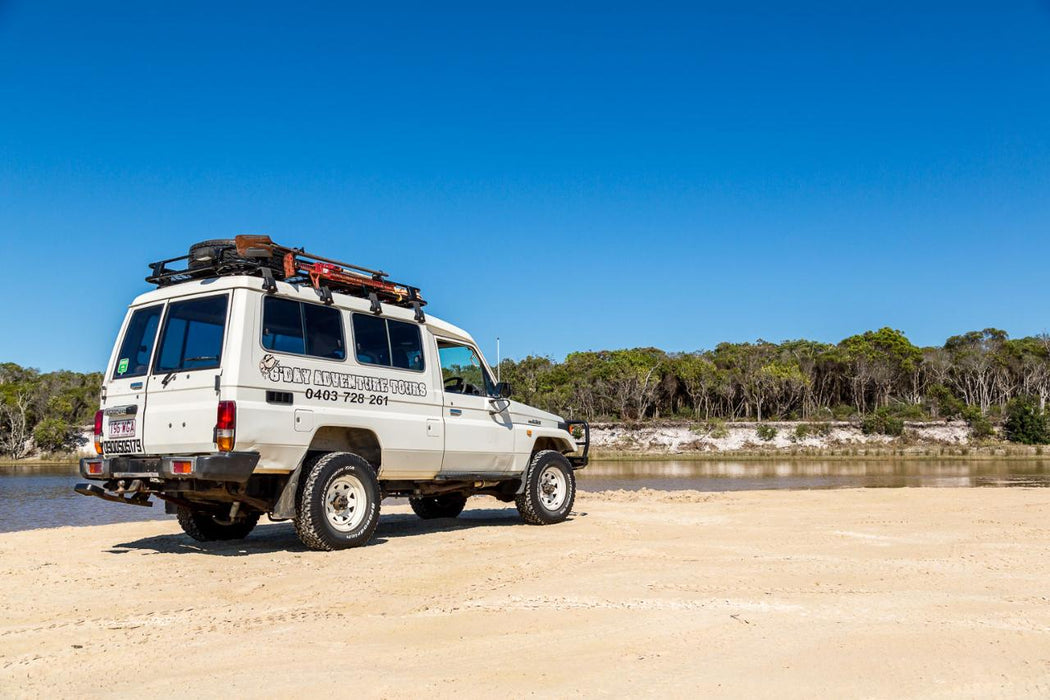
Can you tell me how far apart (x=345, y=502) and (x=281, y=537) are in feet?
5.81

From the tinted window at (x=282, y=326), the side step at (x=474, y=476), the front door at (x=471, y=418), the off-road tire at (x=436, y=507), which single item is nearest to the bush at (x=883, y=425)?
the off-road tire at (x=436, y=507)

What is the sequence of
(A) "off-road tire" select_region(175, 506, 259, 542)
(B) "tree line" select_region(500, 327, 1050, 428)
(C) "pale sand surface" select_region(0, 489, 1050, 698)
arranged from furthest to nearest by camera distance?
Result: (B) "tree line" select_region(500, 327, 1050, 428), (A) "off-road tire" select_region(175, 506, 259, 542), (C) "pale sand surface" select_region(0, 489, 1050, 698)

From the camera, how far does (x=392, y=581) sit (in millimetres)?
6707

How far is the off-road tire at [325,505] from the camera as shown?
8039mm

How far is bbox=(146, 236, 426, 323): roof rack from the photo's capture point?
27.1 feet

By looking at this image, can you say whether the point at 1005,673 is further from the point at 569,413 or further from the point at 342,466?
the point at 569,413

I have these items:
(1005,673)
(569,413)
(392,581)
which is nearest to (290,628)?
(392,581)

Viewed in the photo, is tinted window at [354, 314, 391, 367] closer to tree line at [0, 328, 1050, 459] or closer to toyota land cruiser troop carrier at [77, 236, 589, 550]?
toyota land cruiser troop carrier at [77, 236, 589, 550]

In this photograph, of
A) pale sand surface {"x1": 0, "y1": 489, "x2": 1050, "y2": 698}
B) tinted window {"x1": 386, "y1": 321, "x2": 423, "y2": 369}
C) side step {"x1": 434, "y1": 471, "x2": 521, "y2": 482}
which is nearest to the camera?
pale sand surface {"x1": 0, "y1": 489, "x2": 1050, "y2": 698}

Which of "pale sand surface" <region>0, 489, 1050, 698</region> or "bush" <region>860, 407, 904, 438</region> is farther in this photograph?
"bush" <region>860, 407, 904, 438</region>

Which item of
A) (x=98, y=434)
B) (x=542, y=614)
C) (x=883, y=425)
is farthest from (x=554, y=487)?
(x=883, y=425)

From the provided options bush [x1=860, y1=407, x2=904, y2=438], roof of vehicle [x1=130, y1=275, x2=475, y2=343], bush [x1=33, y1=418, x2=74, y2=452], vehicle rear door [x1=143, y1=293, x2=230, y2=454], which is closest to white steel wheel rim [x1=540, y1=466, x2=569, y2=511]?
roof of vehicle [x1=130, y1=275, x2=475, y2=343]

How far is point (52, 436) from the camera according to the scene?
64688 millimetres

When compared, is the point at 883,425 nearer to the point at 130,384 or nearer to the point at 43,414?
the point at 130,384
